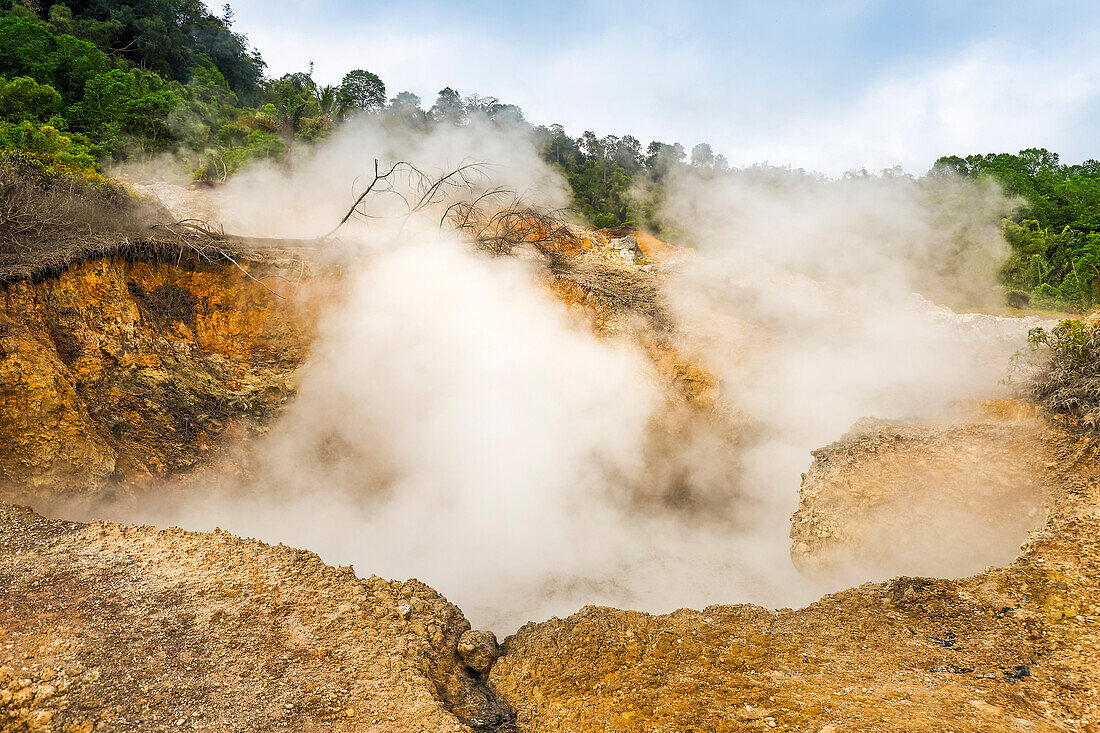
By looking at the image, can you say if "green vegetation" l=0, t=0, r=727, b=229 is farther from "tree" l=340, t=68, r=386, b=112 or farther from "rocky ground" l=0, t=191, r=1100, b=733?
"rocky ground" l=0, t=191, r=1100, b=733

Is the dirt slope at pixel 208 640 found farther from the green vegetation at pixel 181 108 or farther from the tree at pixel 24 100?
the tree at pixel 24 100

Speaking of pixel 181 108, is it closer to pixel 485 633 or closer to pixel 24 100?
pixel 24 100

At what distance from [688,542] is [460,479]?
2.77 meters

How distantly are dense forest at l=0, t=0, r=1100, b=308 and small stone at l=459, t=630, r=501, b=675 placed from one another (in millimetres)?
7360

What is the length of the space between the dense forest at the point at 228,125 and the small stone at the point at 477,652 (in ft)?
24.1

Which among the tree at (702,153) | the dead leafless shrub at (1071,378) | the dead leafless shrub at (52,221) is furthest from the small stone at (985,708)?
the tree at (702,153)

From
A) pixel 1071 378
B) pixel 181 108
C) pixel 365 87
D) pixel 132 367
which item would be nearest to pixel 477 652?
pixel 132 367

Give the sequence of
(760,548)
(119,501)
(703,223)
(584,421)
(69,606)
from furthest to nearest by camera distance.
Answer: (703,223)
(584,421)
(760,548)
(119,501)
(69,606)

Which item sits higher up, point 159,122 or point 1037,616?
point 159,122

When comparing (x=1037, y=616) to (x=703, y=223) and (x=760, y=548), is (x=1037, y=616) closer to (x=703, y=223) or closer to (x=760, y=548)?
(x=760, y=548)

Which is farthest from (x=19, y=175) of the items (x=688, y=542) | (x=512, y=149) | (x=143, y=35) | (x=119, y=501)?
(x=143, y=35)

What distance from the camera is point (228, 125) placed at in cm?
1374

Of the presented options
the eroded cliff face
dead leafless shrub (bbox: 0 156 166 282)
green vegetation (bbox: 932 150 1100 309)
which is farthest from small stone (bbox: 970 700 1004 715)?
green vegetation (bbox: 932 150 1100 309)

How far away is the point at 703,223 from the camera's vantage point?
11.5 meters
